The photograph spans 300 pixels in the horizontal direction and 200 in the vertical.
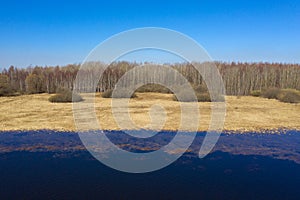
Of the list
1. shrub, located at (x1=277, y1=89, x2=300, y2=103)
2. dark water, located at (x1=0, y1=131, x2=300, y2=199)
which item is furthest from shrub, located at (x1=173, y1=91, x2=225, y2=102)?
dark water, located at (x1=0, y1=131, x2=300, y2=199)

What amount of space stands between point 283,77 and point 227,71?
8.72 metres

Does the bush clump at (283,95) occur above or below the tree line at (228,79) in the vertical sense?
below

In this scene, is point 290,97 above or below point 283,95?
below

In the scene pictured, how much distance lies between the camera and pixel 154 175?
8.52m

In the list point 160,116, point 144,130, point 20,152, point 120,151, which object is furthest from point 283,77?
point 20,152

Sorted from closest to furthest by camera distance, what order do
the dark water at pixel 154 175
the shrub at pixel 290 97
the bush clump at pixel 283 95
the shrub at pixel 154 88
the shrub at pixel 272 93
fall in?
the dark water at pixel 154 175 → the shrub at pixel 290 97 → the bush clump at pixel 283 95 → the shrub at pixel 272 93 → the shrub at pixel 154 88

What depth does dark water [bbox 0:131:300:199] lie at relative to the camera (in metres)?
7.16

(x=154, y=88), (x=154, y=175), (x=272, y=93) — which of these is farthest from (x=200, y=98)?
(x=154, y=175)

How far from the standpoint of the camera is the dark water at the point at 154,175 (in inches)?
282

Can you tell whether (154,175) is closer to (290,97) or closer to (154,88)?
(290,97)

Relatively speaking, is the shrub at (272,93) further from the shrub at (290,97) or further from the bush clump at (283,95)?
the shrub at (290,97)

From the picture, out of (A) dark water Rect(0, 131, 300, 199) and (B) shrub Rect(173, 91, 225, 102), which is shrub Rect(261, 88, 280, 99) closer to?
(B) shrub Rect(173, 91, 225, 102)

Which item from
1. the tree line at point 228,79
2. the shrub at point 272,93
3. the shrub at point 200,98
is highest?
the tree line at point 228,79

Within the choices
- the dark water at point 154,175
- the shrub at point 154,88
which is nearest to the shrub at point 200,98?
the shrub at point 154,88
